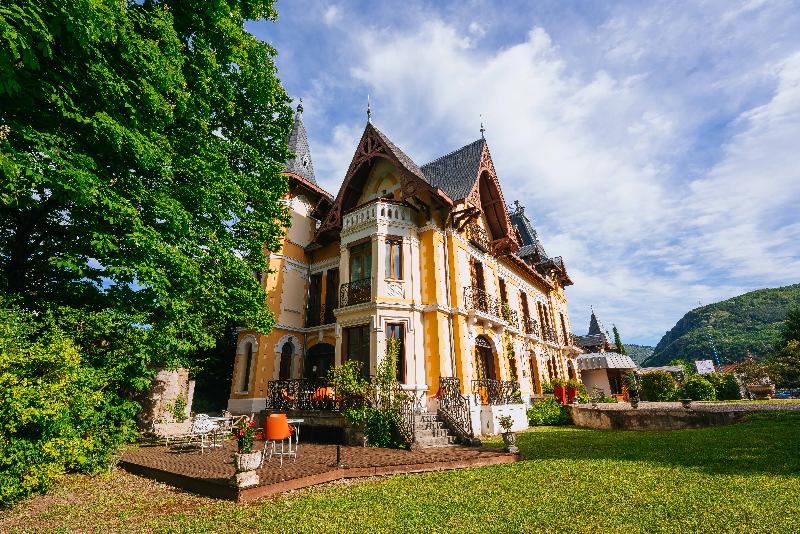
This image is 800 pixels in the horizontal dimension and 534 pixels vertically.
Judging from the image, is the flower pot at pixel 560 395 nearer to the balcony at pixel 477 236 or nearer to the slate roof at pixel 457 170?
the balcony at pixel 477 236

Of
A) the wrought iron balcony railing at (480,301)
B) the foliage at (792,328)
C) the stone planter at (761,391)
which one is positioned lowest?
the stone planter at (761,391)

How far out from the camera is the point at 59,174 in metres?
5.89

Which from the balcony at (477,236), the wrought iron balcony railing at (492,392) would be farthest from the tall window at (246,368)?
the balcony at (477,236)

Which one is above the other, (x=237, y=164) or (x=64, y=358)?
(x=237, y=164)

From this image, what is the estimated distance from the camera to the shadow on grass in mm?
7086

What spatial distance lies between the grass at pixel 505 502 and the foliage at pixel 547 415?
30.0 ft

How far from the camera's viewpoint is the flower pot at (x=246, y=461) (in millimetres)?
6090

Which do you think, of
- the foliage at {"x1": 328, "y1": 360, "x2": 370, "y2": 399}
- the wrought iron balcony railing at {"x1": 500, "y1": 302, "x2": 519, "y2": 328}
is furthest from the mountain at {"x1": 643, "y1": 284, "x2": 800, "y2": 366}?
the foliage at {"x1": 328, "y1": 360, "x2": 370, "y2": 399}

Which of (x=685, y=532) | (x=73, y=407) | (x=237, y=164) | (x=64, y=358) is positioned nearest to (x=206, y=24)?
(x=237, y=164)

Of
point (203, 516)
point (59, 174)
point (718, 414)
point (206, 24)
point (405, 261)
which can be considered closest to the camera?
point (203, 516)

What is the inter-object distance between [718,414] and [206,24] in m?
20.1

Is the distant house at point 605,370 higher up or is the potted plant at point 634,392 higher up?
the distant house at point 605,370

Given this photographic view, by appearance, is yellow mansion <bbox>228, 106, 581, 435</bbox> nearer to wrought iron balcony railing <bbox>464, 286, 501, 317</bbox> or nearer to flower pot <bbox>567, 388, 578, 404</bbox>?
wrought iron balcony railing <bbox>464, 286, 501, 317</bbox>

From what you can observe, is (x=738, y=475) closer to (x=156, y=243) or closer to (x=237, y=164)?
(x=156, y=243)
